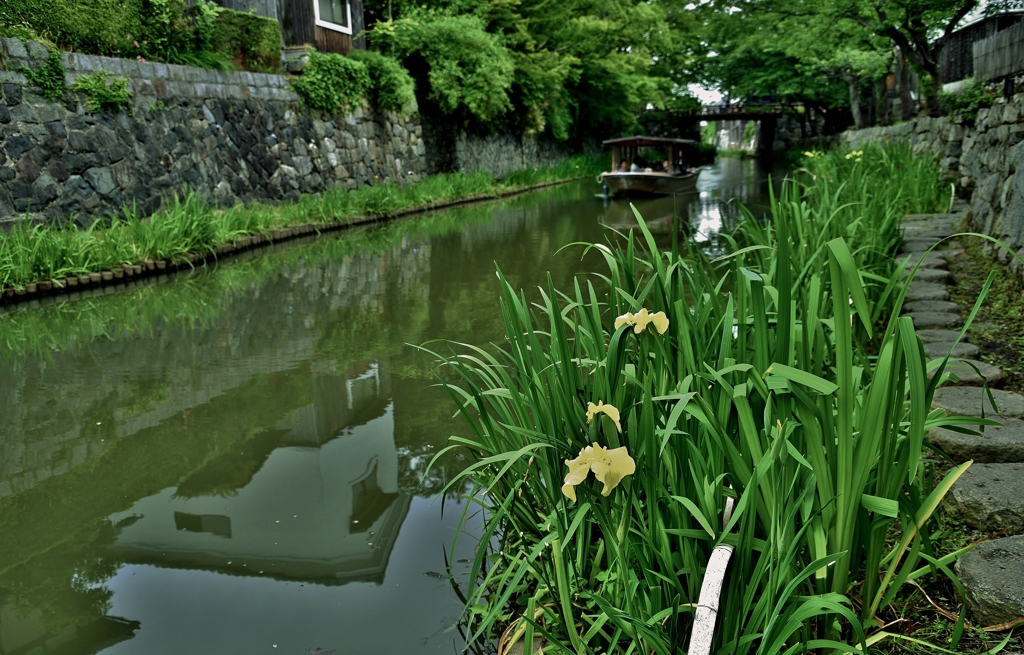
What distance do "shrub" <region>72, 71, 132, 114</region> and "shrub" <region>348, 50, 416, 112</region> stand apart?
253 inches

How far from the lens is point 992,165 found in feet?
20.9

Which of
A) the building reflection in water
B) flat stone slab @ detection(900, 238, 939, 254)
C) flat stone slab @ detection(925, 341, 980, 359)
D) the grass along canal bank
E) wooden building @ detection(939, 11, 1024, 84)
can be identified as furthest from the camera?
wooden building @ detection(939, 11, 1024, 84)

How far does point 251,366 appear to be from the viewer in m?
4.89

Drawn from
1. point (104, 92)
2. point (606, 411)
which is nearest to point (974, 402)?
point (606, 411)

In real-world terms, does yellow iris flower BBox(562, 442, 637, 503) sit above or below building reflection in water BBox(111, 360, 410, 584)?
above

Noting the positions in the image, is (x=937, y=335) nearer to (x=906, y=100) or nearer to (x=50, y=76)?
(x=50, y=76)

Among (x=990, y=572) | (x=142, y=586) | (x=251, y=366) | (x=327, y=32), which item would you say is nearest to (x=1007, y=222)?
(x=990, y=572)

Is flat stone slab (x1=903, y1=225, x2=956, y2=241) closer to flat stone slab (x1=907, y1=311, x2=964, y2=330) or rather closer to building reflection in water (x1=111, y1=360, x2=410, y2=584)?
flat stone slab (x1=907, y1=311, x2=964, y2=330)

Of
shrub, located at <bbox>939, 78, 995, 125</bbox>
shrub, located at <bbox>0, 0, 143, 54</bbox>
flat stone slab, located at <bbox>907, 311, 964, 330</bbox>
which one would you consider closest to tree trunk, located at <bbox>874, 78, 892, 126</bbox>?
shrub, located at <bbox>939, 78, 995, 125</bbox>

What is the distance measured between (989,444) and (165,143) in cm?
1070

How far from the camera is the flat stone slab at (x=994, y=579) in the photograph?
1680mm

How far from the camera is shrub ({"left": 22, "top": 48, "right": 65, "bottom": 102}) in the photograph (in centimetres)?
884

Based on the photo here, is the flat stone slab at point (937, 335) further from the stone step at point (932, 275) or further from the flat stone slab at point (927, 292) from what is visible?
the stone step at point (932, 275)

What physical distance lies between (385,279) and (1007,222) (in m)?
5.00
